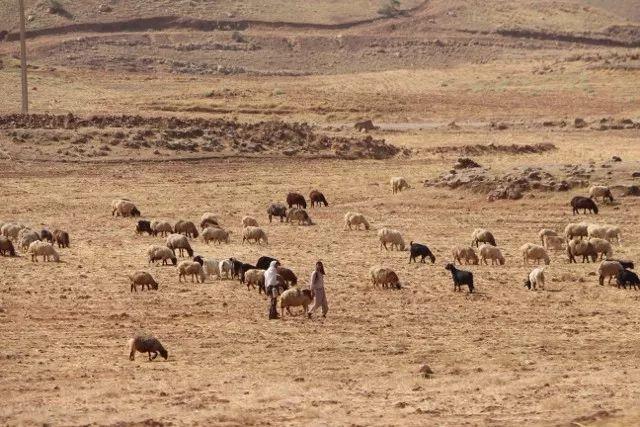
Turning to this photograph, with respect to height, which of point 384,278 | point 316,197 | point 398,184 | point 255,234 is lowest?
point 384,278

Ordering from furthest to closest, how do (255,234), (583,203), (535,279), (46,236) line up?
1. (583,203)
2. (255,234)
3. (46,236)
4. (535,279)

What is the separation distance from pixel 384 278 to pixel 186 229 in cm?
809

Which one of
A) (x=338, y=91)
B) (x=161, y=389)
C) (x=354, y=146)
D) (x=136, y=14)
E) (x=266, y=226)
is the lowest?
(x=161, y=389)

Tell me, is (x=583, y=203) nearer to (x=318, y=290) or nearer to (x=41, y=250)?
(x=41, y=250)

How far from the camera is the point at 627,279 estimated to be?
2572 cm

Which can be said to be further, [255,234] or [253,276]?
[255,234]

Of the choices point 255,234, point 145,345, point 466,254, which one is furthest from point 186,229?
point 145,345

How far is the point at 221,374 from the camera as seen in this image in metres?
19.0

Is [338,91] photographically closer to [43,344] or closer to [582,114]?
[582,114]

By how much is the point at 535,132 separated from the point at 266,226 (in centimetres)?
3007

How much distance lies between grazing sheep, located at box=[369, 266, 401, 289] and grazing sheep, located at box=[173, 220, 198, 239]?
25.4 ft

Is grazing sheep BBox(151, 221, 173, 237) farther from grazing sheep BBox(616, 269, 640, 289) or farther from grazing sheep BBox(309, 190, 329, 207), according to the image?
grazing sheep BBox(616, 269, 640, 289)

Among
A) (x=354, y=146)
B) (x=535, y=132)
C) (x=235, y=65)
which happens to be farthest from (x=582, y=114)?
(x=235, y=65)

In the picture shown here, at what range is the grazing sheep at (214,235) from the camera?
3173 cm
